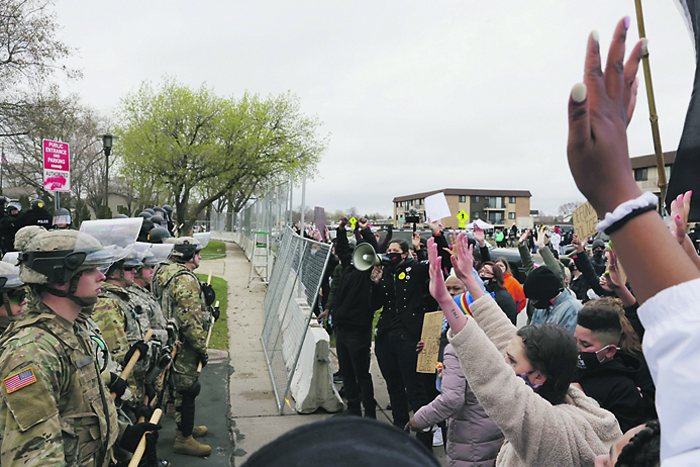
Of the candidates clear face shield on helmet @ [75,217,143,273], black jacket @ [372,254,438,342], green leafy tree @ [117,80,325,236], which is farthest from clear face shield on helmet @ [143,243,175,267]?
green leafy tree @ [117,80,325,236]

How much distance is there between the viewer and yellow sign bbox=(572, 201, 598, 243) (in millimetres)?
3545

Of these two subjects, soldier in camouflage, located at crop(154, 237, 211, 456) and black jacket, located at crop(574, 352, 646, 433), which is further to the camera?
soldier in camouflage, located at crop(154, 237, 211, 456)

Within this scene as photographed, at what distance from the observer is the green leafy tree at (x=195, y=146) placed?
2834 centimetres

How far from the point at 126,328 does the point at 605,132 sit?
398 centimetres

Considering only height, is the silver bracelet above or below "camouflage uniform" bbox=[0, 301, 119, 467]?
above

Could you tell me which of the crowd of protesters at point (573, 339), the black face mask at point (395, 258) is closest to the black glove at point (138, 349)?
the crowd of protesters at point (573, 339)

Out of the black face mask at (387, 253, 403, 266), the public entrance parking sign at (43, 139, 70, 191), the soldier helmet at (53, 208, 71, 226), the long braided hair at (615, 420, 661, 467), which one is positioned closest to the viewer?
the long braided hair at (615, 420, 661, 467)

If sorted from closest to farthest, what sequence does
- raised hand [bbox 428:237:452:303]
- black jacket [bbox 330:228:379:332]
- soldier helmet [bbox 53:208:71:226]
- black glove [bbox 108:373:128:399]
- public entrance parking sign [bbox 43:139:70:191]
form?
raised hand [bbox 428:237:452:303] < black glove [bbox 108:373:128:399] < black jacket [bbox 330:228:379:332] < public entrance parking sign [bbox 43:139:70:191] < soldier helmet [bbox 53:208:71:226]

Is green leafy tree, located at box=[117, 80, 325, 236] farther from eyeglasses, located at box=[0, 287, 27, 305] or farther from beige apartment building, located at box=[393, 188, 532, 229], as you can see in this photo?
beige apartment building, located at box=[393, 188, 532, 229]

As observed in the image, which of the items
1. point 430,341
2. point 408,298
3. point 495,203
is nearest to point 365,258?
point 408,298

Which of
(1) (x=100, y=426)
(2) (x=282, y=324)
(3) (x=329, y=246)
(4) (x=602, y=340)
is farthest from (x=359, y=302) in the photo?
(1) (x=100, y=426)

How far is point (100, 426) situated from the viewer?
95.7 inches

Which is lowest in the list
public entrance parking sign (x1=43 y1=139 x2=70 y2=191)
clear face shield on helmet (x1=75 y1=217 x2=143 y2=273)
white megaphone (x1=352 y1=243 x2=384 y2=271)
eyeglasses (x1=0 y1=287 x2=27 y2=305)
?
eyeglasses (x1=0 y1=287 x2=27 y2=305)

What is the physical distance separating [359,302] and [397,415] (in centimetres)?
135
